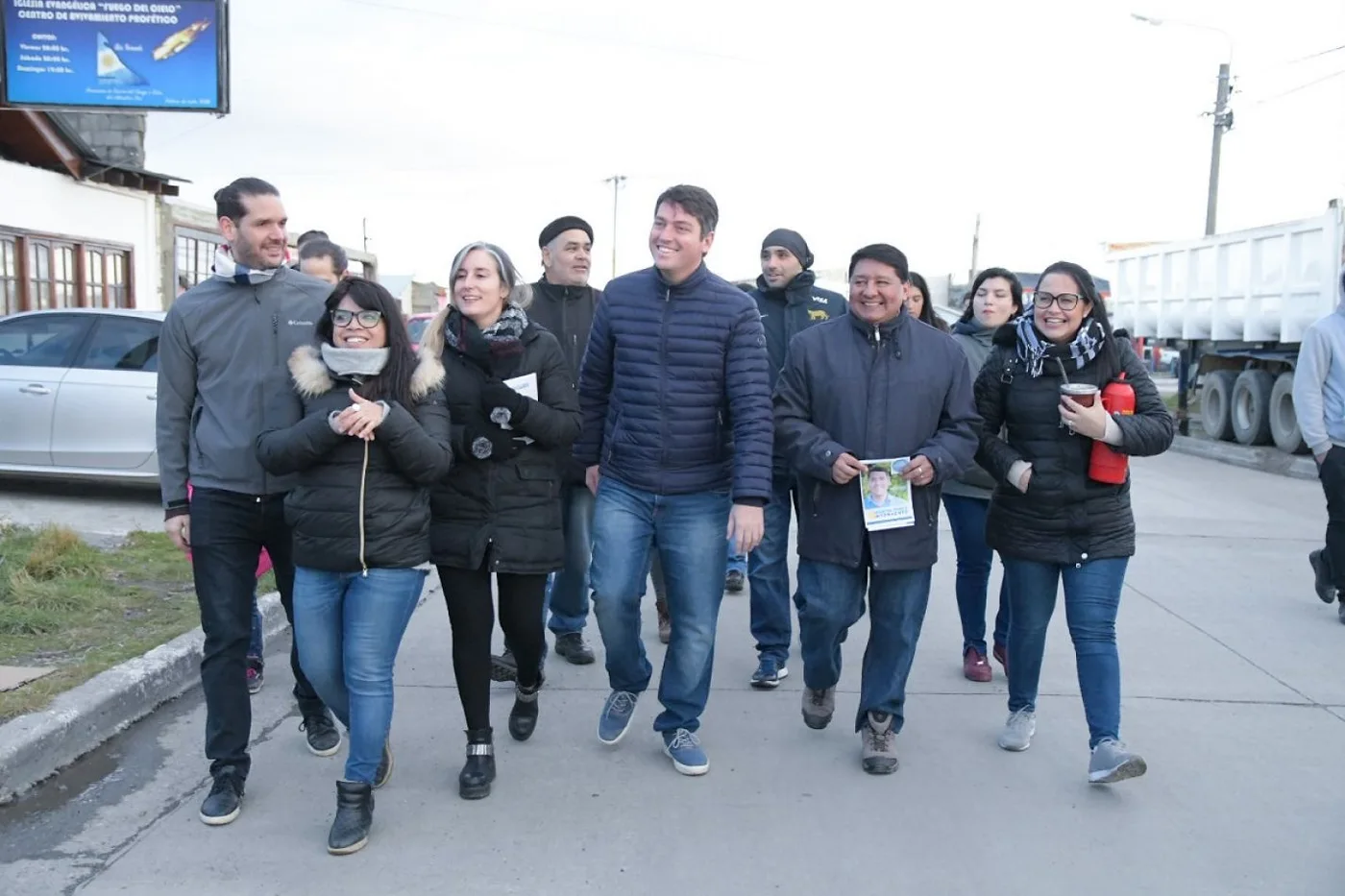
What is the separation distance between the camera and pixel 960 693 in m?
5.46

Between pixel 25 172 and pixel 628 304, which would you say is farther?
pixel 25 172

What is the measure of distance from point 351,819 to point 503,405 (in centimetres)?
137

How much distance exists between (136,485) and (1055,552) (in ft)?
28.4

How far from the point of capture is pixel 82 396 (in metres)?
9.31

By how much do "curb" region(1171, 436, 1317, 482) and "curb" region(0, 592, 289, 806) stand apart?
11.9 m

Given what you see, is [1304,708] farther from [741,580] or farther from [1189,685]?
[741,580]

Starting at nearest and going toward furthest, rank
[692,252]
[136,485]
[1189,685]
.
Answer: [692,252] → [1189,685] → [136,485]

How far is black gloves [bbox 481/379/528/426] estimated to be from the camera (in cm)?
401

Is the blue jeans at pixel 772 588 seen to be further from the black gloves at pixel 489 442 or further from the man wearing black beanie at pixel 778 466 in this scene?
the black gloves at pixel 489 442

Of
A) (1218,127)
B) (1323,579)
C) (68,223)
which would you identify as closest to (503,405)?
(1323,579)

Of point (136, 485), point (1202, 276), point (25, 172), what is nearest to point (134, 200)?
point (25, 172)

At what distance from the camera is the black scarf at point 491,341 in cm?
408

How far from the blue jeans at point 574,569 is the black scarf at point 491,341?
4.33 ft

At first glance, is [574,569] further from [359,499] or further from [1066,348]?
[1066,348]
